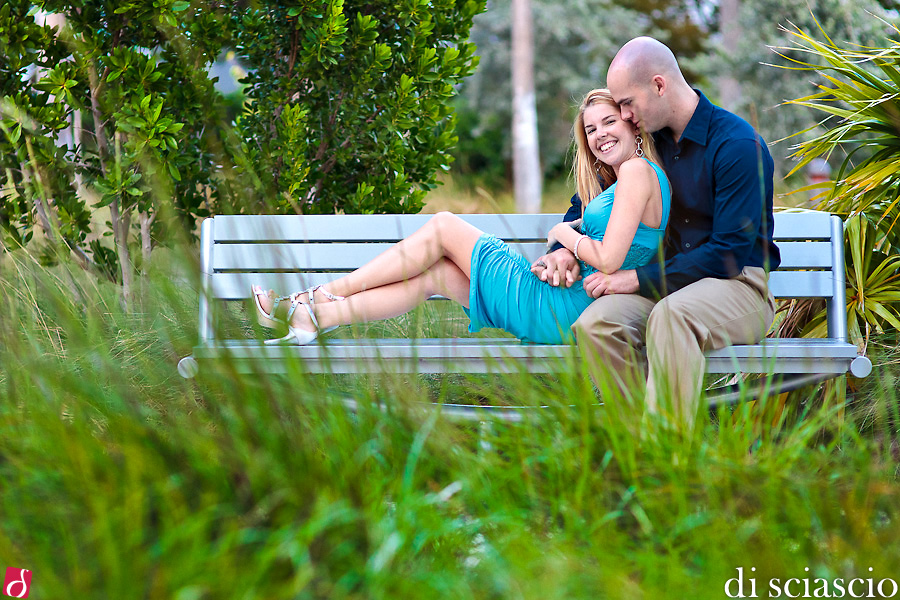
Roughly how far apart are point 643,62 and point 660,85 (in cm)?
11

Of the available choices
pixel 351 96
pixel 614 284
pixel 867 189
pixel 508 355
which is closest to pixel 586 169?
pixel 614 284

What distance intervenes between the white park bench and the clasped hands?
0.96ft

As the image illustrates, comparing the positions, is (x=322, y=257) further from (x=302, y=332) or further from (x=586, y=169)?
(x=586, y=169)

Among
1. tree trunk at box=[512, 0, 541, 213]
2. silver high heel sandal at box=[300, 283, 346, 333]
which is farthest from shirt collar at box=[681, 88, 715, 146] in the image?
tree trunk at box=[512, 0, 541, 213]

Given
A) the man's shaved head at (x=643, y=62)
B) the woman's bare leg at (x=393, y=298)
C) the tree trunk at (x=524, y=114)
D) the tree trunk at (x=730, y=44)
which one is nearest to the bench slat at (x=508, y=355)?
the woman's bare leg at (x=393, y=298)

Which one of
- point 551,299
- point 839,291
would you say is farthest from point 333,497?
point 839,291

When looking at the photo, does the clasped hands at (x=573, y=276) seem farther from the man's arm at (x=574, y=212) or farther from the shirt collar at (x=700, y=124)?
the shirt collar at (x=700, y=124)

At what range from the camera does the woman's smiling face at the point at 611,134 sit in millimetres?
2949

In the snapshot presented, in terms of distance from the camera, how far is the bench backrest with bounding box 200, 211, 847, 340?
121 inches

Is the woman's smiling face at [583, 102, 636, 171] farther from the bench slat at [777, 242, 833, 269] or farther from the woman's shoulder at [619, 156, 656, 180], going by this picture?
the bench slat at [777, 242, 833, 269]

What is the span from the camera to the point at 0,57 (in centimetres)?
343

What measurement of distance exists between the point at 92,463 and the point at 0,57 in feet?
8.66

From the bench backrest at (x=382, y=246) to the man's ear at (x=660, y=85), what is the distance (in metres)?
0.71

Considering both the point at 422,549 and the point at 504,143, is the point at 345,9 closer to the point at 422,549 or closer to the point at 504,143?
the point at 422,549
